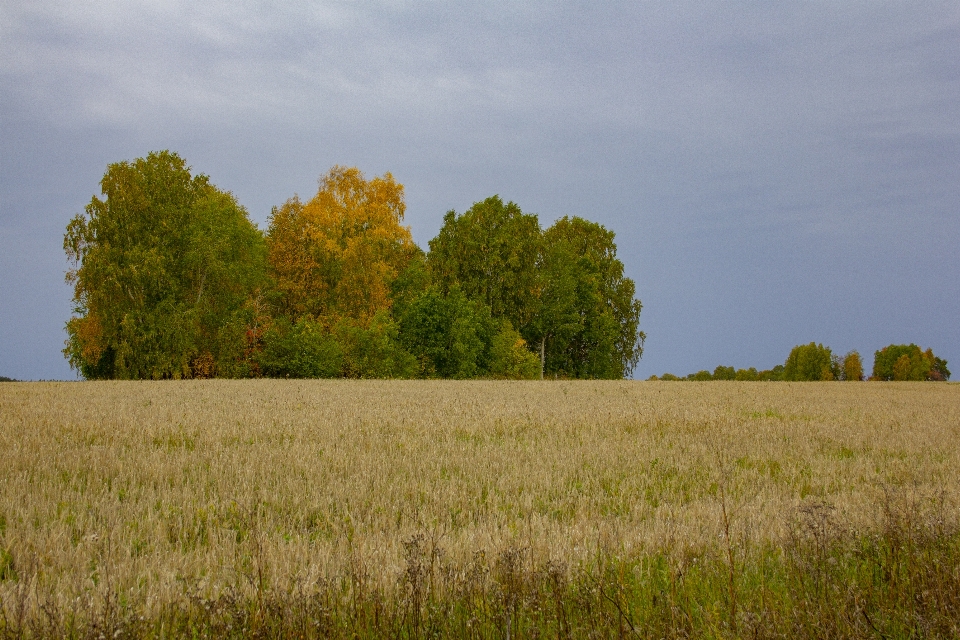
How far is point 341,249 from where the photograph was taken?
4119 centimetres

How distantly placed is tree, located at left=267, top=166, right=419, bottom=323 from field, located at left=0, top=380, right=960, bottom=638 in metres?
29.5

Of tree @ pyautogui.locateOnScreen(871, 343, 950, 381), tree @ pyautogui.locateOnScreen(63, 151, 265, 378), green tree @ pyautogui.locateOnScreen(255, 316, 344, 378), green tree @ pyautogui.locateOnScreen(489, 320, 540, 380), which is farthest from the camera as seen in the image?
tree @ pyautogui.locateOnScreen(871, 343, 950, 381)

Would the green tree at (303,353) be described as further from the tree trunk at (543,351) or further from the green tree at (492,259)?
the tree trunk at (543,351)

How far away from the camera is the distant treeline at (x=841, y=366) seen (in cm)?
10662

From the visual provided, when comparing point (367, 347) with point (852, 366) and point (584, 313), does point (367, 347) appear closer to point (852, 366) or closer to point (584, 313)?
point (584, 313)

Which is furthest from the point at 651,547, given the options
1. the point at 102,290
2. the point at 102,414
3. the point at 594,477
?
the point at 102,290

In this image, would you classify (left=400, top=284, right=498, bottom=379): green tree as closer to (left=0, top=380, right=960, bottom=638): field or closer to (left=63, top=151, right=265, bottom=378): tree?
(left=63, top=151, right=265, bottom=378): tree

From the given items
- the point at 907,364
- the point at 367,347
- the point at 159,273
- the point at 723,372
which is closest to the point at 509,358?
the point at 367,347

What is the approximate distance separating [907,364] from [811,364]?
15630 mm

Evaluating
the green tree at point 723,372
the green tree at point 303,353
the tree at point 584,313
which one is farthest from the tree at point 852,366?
the green tree at point 303,353

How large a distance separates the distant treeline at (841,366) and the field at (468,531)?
101m

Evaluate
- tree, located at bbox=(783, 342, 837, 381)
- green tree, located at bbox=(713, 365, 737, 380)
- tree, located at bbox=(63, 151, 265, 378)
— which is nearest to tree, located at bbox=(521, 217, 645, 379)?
tree, located at bbox=(63, 151, 265, 378)

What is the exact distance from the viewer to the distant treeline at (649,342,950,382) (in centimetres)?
10662

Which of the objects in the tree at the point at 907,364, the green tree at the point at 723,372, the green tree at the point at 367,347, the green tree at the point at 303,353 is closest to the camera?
the green tree at the point at 303,353
